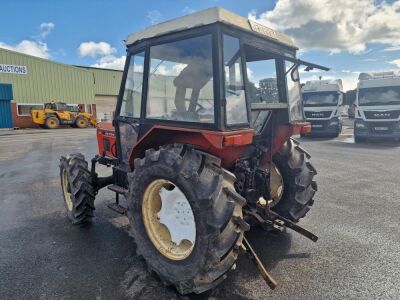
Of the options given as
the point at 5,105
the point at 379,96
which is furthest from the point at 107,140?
the point at 5,105

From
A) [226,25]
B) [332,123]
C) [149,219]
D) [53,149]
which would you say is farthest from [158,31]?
[332,123]

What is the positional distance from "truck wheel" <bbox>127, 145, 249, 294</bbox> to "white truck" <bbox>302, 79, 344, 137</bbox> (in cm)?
1444

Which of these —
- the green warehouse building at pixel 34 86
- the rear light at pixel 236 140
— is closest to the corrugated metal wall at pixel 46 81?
the green warehouse building at pixel 34 86

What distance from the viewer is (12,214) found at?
488 cm

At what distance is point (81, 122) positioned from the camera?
81.9 feet

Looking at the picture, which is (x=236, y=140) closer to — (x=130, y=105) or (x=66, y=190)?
(x=130, y=105)

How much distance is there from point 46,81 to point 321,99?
2237 cm

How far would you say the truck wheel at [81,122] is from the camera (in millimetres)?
24725

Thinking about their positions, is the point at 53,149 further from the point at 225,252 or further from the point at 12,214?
the point at 225,252

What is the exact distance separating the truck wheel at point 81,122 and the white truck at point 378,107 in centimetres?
2017

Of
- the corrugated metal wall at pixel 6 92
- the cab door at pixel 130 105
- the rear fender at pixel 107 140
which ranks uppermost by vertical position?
the corrugated metal wall at pixel 6 92

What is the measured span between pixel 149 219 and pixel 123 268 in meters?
0.66

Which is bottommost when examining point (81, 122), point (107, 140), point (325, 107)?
point (107, 140)

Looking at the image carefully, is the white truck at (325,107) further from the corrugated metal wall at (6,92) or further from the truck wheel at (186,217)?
the corrugated metal wall at (6,92)
